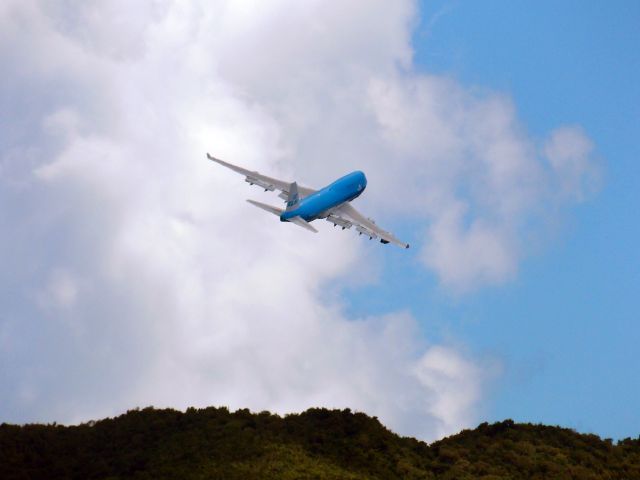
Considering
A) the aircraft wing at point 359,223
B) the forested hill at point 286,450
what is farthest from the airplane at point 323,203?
the forested hill at point 286,450

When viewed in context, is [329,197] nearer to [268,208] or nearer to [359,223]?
[359,223]

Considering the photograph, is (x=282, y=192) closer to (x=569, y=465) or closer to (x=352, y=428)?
(x=352, y=428)

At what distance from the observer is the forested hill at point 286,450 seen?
71812 millimetres

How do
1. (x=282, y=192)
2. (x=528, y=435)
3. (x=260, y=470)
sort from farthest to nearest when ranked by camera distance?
(x=282, y=192) → (x=528, y=435) → (x=260, y=470)

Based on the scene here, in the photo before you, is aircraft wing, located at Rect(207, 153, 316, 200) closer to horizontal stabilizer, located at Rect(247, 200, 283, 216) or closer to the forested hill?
horizontal stabilizer, located at Rect(247, 200, 283, 216)

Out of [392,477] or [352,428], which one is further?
[352,428]

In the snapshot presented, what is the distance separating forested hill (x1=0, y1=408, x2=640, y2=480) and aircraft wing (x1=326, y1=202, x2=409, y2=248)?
127ft

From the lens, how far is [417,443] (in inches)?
3260

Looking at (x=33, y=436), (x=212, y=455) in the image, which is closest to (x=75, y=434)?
(x=33, y=436)

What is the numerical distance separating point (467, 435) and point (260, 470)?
26.9 m

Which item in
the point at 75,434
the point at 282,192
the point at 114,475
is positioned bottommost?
the point at 114,475

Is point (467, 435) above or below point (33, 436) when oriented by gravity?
above

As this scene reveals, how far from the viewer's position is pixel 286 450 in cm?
7388

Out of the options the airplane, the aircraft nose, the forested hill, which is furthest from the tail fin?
the forested hill
